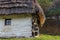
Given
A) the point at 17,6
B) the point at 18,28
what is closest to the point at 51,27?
the point at 18,28

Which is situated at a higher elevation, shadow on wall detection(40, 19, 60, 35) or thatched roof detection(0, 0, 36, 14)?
thatched roof detection(0, 0, 36, 14)

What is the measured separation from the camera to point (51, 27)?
84.7ft

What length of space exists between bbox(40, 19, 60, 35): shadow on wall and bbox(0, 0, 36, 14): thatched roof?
12.1m

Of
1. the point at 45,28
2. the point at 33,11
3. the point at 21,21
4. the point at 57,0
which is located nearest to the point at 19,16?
the point at 21,21

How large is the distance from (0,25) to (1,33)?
1.97ft

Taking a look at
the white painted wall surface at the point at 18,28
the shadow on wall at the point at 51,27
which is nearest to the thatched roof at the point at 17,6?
the white painted wall surface at the point at 18,28

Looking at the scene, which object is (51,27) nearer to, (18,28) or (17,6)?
(18,28)

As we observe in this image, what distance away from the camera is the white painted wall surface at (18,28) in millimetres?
12555

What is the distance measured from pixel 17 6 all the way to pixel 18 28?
1599mm

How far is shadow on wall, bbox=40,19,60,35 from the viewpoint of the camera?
2463cm

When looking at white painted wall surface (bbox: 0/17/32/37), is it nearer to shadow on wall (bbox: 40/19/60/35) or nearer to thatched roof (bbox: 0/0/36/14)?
thatched roof (bbox: 0/0/36/14)

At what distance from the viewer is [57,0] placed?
31000 mm

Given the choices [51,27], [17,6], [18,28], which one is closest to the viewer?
[17,6]

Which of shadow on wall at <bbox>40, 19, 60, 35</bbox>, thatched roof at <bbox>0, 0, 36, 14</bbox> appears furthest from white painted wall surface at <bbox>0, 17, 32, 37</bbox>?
shadow on wall at <bbox>40, 19, 60, 35</bbox>
